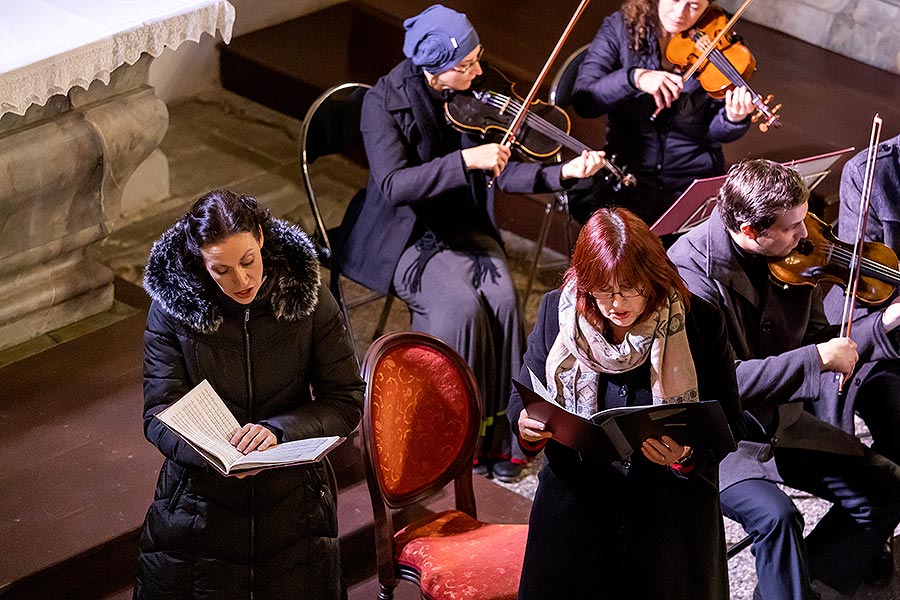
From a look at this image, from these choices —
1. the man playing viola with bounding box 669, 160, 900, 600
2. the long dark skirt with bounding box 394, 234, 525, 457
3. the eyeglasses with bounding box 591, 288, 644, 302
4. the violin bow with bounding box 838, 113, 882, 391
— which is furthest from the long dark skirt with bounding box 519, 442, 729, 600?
the long dark skirt with bounding box 394, 234, 525, 457

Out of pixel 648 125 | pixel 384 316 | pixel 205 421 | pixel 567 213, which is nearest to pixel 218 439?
pixel 205 421

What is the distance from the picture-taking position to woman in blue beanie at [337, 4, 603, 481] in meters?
3.95

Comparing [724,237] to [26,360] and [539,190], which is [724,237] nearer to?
[539,190]

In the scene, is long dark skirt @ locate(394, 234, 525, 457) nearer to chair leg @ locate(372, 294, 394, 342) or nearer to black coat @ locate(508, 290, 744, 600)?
chair leg @ locate(372, 294, 394, 342)

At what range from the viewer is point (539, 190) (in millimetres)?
4148

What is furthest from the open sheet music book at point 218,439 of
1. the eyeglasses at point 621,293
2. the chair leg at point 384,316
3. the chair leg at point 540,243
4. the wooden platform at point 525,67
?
the wooden platform at point 525,67

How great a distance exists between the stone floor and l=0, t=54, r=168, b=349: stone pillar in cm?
37

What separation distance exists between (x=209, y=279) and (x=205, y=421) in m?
0.31

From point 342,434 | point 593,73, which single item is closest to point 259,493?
point 342,434

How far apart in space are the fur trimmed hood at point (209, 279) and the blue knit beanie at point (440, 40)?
125 cm

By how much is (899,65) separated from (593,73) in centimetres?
235

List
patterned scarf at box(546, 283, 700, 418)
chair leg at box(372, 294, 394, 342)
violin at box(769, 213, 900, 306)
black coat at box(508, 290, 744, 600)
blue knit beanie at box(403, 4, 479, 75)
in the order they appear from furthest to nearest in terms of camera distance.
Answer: chair leg at box(372, 294, 394, 342), blue knit beanie at box(403, 4, 479, 75), violin at box(769, 213, 900, 306), black coat at box(508, 290, 744, 600), patterned scarf at box(546, 283, 700, 418)

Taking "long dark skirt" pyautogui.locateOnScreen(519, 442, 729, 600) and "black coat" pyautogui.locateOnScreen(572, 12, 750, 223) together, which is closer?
"long dark skirt" pyautogui.locateOnScreen(519, 442, 729, 600)

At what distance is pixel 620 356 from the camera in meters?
2.68
